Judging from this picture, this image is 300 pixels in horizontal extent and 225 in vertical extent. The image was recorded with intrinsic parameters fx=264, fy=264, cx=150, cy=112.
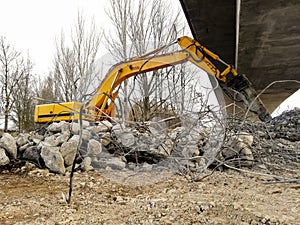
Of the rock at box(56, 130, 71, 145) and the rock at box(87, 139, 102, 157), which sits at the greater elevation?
the rock at box(56, 130, 71, 145)

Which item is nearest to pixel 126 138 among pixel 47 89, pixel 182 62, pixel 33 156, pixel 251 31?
pixel 33 156

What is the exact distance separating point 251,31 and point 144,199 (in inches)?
166

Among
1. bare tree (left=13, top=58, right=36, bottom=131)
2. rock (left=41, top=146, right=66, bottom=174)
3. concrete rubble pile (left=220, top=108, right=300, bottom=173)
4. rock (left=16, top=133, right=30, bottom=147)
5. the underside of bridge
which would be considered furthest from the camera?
bare tree (left=13, top=58, right=36, bottom=131)

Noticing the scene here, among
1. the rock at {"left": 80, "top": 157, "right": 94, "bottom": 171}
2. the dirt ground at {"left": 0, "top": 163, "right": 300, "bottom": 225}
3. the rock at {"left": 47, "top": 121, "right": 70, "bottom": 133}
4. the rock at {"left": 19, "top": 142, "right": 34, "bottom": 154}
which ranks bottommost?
the dirt ground at {"left": 0, "top": 163, "right": 300, "bottom": 225}

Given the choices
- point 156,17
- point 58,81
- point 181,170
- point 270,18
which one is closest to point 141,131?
point 181,170

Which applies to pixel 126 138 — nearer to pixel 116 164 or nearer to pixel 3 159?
pixel 116 164

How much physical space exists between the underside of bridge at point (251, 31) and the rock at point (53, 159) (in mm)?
2416

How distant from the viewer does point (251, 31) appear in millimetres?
4680

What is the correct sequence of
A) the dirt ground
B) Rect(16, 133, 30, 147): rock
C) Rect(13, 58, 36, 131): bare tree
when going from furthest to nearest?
Rect(13, 58, 36, 131): bare tree < Rect(16, 133, 30, 147): rock < the dirt ground

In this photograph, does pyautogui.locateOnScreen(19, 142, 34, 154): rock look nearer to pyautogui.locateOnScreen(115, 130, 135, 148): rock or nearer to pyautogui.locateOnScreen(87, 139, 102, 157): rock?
pyautogui.locateOnScreen(87, 139, 102, 157): rock

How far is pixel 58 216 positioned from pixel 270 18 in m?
4.34

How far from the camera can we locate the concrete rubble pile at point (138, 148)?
219 centimetres

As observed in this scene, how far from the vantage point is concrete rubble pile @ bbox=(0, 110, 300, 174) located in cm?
219

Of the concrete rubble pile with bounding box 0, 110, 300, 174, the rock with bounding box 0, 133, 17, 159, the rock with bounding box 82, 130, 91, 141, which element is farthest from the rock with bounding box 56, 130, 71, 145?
the rock with bounding box 0, 133, 17, 159
